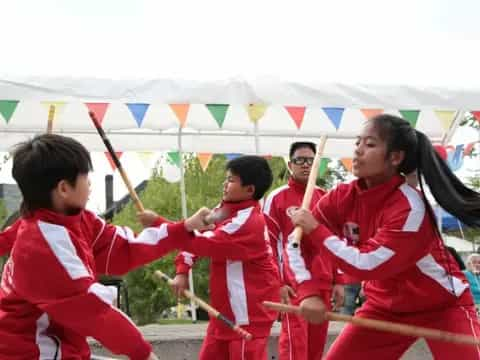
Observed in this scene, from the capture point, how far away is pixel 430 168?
12.2 ft

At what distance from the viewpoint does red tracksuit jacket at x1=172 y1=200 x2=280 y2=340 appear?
5125 mm

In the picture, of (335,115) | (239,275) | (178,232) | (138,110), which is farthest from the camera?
(335,115)

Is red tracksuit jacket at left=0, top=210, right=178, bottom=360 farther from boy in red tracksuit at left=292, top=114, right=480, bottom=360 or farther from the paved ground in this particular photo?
the paved ground

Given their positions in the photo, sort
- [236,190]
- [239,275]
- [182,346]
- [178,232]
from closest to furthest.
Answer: [178,232] < [239,275] < [236,190] < [182,346]

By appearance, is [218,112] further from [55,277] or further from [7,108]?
[55,277]

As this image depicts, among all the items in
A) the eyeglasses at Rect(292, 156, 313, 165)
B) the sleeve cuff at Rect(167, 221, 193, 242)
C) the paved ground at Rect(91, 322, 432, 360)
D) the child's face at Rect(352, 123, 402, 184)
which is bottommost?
the paved ground at Rect(91, 322, 432, 360)

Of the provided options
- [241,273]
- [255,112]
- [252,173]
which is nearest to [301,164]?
[252,173]

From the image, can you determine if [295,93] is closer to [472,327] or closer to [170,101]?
[170,101]

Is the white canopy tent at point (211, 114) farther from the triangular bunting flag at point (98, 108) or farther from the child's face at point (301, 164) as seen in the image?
the child's face at point (301, 164)

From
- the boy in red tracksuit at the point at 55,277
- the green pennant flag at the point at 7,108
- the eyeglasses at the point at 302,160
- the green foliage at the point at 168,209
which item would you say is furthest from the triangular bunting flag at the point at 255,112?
the green foliage at the point at 168,209

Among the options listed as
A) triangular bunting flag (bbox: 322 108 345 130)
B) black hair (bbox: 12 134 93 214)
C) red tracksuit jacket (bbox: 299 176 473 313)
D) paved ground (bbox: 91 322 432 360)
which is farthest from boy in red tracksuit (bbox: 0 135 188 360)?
triangular bunting flag (bbox: 322 108 345 130)

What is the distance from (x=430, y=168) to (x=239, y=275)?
1.91 metres

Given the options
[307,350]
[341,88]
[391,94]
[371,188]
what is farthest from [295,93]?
[371,188]

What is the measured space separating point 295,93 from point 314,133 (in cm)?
136
